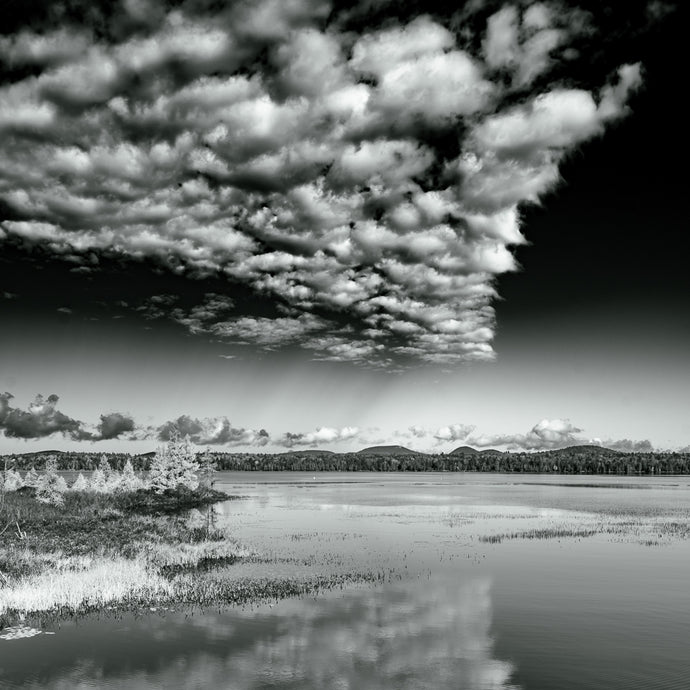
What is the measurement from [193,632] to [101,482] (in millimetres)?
67355

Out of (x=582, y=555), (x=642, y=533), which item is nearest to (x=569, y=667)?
(x=582, y=555)

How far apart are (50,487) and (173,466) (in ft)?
75.6

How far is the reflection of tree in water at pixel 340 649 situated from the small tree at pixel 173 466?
63.8 meters

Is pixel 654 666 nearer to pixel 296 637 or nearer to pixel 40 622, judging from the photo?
pixel 296 637

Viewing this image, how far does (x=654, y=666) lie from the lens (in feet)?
64.5

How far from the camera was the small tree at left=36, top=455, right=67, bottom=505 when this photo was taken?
6181 centimetres

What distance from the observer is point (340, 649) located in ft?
68.0

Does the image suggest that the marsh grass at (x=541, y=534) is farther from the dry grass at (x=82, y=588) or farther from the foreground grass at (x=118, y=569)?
the dry grass at (x=82, y=588)

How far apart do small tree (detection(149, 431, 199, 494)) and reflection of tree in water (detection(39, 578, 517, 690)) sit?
63.8 meters

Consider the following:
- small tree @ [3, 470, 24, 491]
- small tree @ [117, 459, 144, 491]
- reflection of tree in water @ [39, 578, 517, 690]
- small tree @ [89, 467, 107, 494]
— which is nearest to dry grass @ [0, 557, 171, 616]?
reflection of tree in water @ [39, 578, 517, 690]

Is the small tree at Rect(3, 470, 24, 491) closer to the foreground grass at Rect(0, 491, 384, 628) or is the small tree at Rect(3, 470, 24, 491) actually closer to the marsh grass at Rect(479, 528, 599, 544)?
the foreground grass at Rect(0, 491, 384, 628)

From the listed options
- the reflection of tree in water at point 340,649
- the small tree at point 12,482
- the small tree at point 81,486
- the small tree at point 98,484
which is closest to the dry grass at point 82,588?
the reflection of tree in water at point 340,649

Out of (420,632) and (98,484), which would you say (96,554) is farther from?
(98,484)

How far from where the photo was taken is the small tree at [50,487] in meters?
61.8
